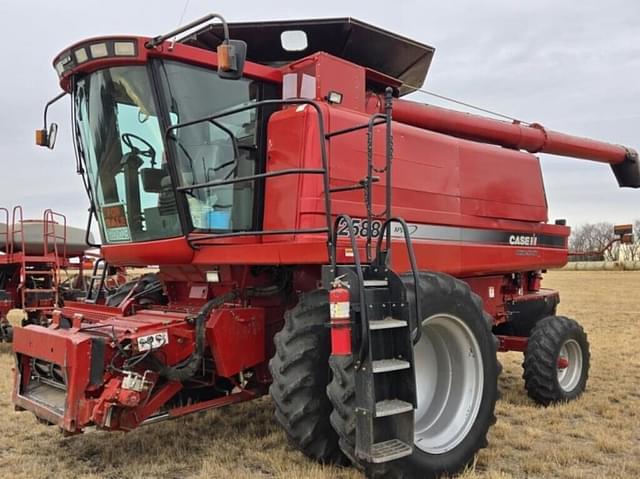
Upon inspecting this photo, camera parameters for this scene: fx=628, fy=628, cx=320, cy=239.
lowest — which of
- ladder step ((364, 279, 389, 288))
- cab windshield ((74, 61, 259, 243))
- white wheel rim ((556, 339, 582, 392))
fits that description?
white wheel rim ((556, 339, 582, 392))

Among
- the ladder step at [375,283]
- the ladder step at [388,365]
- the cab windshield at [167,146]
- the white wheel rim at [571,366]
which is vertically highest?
the cab windshield at [167,146]

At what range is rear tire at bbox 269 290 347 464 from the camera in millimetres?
3826

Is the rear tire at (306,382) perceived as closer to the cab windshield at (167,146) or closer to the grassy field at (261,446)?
the grassy field at (261,446)

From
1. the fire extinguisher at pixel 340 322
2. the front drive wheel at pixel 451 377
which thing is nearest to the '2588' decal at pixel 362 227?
the front drive wheel at pixel 451 377

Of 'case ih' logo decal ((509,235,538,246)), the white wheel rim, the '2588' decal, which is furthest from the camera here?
the white wheel rim

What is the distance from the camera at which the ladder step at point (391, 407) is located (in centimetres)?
339

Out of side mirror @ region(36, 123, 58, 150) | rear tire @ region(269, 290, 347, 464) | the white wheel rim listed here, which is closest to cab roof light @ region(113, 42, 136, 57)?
side mirror @ region(36, 123, 58, 150)

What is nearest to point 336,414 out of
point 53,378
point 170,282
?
point 53,378

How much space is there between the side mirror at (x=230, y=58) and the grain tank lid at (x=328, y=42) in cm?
139

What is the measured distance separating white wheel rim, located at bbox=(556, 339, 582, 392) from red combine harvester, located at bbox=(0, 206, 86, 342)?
303 inches

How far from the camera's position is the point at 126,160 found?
4535 millimetres

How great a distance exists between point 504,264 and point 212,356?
2.94 metres

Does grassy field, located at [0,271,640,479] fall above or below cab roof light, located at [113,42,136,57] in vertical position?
below

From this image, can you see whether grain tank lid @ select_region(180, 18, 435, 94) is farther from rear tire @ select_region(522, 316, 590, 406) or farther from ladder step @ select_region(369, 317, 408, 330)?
rear tire @ select_region(522, 316, 590, 406)
